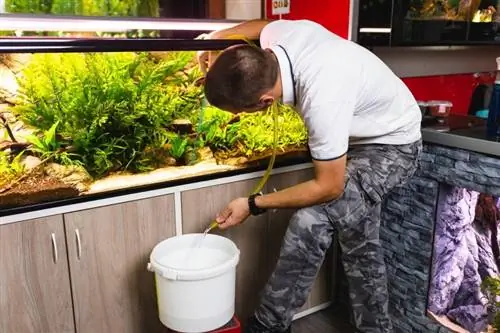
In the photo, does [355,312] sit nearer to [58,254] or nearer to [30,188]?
[58,254]

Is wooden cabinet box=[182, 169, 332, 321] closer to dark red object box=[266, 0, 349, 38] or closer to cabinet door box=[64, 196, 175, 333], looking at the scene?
cabinet door box=[64, 196, 175, 333]

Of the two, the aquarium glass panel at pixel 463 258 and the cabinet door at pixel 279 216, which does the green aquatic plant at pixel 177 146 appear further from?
the aquarium glass panel at pixel 463 258

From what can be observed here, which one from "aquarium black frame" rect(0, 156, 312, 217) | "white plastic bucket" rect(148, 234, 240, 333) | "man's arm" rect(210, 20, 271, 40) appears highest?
"man's arm" rect(210, 20, 271, 40)

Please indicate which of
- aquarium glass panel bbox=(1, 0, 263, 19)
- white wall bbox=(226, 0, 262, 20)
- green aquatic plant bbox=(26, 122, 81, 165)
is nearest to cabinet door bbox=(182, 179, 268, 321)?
green aquatic plant bbox=(26, 122, 81, 165)

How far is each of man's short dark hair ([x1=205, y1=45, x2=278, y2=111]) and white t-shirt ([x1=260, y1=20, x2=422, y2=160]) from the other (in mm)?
84

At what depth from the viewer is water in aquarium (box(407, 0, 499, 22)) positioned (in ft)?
8.58

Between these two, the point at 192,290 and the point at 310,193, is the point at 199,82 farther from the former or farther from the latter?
the point at 192,290

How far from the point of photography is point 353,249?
2287 mm

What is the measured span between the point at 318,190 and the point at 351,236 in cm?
47

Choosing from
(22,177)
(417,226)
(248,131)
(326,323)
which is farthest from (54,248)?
(417,226)

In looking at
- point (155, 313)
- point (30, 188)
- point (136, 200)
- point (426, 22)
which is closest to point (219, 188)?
point (136, 200)

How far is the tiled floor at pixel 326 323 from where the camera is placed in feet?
8.75

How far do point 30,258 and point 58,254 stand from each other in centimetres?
10

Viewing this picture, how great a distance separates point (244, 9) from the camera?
329cm
